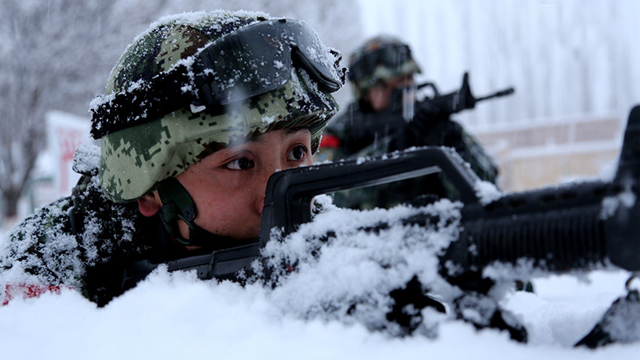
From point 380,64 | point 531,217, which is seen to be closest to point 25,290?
point 531,217

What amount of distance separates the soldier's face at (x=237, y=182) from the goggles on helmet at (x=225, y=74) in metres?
0.12

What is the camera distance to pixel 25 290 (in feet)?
4.49

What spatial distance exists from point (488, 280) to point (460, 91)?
286cm

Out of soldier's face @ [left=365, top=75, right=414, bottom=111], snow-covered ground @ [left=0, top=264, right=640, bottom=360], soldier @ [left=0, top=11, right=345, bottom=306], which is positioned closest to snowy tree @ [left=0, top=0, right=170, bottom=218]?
soldier's face @ [left=365, top=75, right=414, bottom=111]

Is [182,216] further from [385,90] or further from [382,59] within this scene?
[382,59]

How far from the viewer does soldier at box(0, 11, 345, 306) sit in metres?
1.25

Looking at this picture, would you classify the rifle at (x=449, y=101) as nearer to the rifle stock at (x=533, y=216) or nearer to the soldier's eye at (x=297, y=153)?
the soldier's eye at (x=297, y=153)

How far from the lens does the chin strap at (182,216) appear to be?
4.36 feet

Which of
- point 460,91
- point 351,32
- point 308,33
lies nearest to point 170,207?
point 308,33

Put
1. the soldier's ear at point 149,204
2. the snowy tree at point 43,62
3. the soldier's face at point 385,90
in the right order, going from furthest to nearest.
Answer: the snowy tree at point 43,62 < the soldier's face at point 385,90 < the soldier's ear at point 149,204

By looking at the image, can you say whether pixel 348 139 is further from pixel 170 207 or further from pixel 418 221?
pixel 418 221

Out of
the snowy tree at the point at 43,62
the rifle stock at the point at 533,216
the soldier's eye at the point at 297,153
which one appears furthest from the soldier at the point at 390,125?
the snowy tree at the point at 43,62

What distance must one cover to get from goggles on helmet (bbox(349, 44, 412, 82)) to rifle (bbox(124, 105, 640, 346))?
333cm

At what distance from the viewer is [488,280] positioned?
2.43 feet
